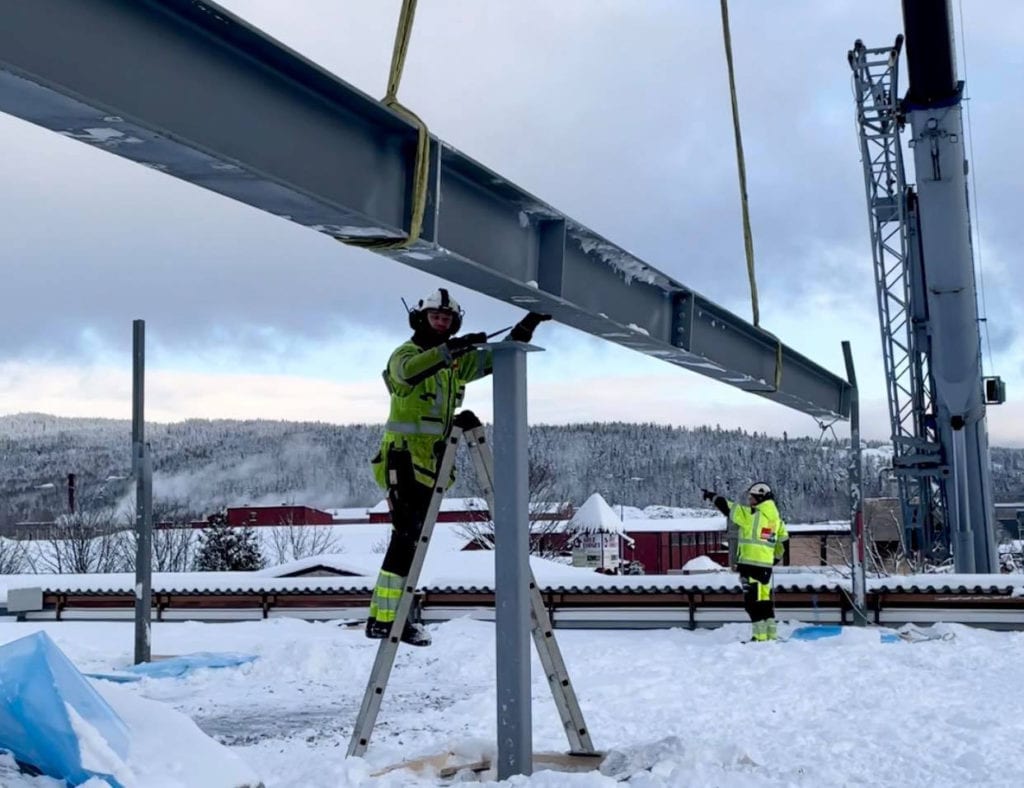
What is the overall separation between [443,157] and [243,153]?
127 centimetres

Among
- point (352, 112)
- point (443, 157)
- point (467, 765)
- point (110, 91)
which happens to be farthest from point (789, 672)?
point (110, 91)

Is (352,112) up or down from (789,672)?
up

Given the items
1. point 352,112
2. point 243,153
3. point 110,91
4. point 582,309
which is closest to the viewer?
point 110,91

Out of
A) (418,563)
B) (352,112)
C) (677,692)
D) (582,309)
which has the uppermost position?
(352,112)

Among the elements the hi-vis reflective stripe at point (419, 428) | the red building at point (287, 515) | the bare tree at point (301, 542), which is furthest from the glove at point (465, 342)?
the red building at point (287, 515)

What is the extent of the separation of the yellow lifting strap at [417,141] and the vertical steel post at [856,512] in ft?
27.2

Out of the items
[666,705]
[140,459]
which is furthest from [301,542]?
[666,705]

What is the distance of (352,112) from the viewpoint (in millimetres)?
4086

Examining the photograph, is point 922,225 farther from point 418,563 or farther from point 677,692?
point 418,563

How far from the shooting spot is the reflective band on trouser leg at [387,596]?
21.1ft

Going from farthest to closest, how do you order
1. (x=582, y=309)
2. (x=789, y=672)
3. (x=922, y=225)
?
(x=922, y=225) → (x=789, y=672) → (x=582, y=309)

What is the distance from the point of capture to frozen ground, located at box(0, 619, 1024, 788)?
582 centimetres

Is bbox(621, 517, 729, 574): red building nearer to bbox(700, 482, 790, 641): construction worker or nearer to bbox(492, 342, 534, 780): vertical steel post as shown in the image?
bbox(700, 482, 790, 641): construction worker

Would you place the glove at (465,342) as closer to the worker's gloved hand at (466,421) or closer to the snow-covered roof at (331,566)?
the worker's gloved hand at (466,421)
